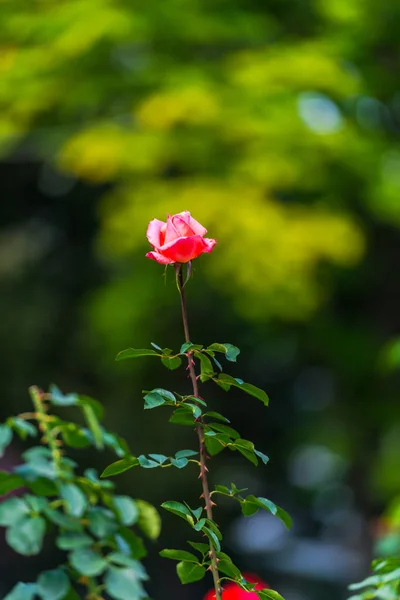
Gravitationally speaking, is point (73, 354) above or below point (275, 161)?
above

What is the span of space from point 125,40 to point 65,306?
3276 millimetres

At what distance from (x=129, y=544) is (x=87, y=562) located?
→ 116 millimetres

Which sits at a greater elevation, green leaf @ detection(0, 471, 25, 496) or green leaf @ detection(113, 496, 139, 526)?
green leaf @ detection(0, 471, 25, 496)

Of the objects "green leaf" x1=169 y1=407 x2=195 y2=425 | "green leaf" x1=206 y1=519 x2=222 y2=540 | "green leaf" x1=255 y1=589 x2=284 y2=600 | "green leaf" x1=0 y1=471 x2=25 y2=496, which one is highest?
"green leaf" x1=0 y1=471 x2=25 y2=496

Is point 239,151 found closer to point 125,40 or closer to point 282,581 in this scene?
point 125,40

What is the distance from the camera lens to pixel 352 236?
603cm

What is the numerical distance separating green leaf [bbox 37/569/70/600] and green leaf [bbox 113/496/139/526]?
12cm

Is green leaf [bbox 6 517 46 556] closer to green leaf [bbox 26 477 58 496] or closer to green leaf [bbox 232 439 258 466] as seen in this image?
green leaf [bbox 26 477 58 496]

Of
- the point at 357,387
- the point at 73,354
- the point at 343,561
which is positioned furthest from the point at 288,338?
the point at 343,561

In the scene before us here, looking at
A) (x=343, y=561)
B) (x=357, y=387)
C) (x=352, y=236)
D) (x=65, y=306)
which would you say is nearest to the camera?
(x=352, y=236)

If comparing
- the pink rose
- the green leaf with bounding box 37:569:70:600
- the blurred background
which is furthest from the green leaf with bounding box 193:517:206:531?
the blurred background

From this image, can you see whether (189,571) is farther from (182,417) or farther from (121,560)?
(121,560)

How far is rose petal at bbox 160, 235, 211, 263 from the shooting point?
91 centimetres

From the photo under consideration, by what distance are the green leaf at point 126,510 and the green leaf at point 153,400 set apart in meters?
0.50
